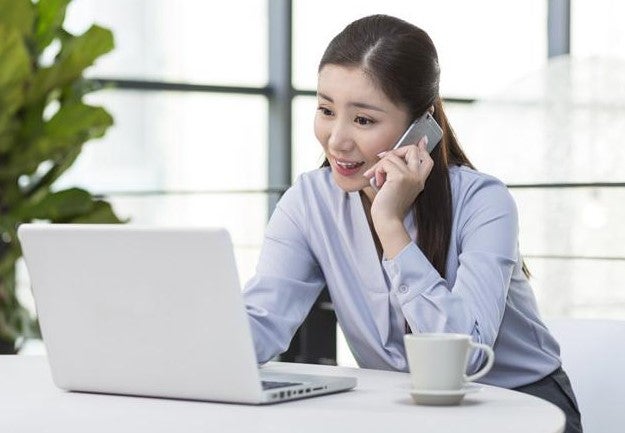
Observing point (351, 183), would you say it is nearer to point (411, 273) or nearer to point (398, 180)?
point (398, 180)

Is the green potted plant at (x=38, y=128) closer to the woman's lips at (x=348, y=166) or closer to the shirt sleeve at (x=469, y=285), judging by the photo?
the woman's lips at (x=348, y=166)

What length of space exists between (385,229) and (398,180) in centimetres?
8

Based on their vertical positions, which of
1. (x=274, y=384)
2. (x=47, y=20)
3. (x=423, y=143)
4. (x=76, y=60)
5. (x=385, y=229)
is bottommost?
(x=274, y=384)

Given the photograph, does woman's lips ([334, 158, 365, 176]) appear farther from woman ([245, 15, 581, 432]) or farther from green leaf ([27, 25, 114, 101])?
green leaf ([27, 25, 114, 101])

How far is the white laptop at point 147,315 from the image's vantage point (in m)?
1.31

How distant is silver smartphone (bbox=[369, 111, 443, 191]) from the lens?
6.10 ft

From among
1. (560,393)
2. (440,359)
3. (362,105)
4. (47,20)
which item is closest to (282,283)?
(362,105)

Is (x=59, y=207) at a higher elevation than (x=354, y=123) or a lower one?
lower

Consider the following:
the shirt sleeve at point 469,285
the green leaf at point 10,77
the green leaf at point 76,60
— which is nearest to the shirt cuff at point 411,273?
the shirt sleeve at point 469,285

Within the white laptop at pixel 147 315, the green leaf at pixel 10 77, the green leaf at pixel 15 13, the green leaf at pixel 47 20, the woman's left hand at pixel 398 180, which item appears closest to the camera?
the white laptop at pixel 147 315

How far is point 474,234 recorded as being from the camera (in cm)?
176

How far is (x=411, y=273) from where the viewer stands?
1.67 meters

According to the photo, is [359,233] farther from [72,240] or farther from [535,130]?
[535,130]

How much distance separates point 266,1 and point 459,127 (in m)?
1.20
